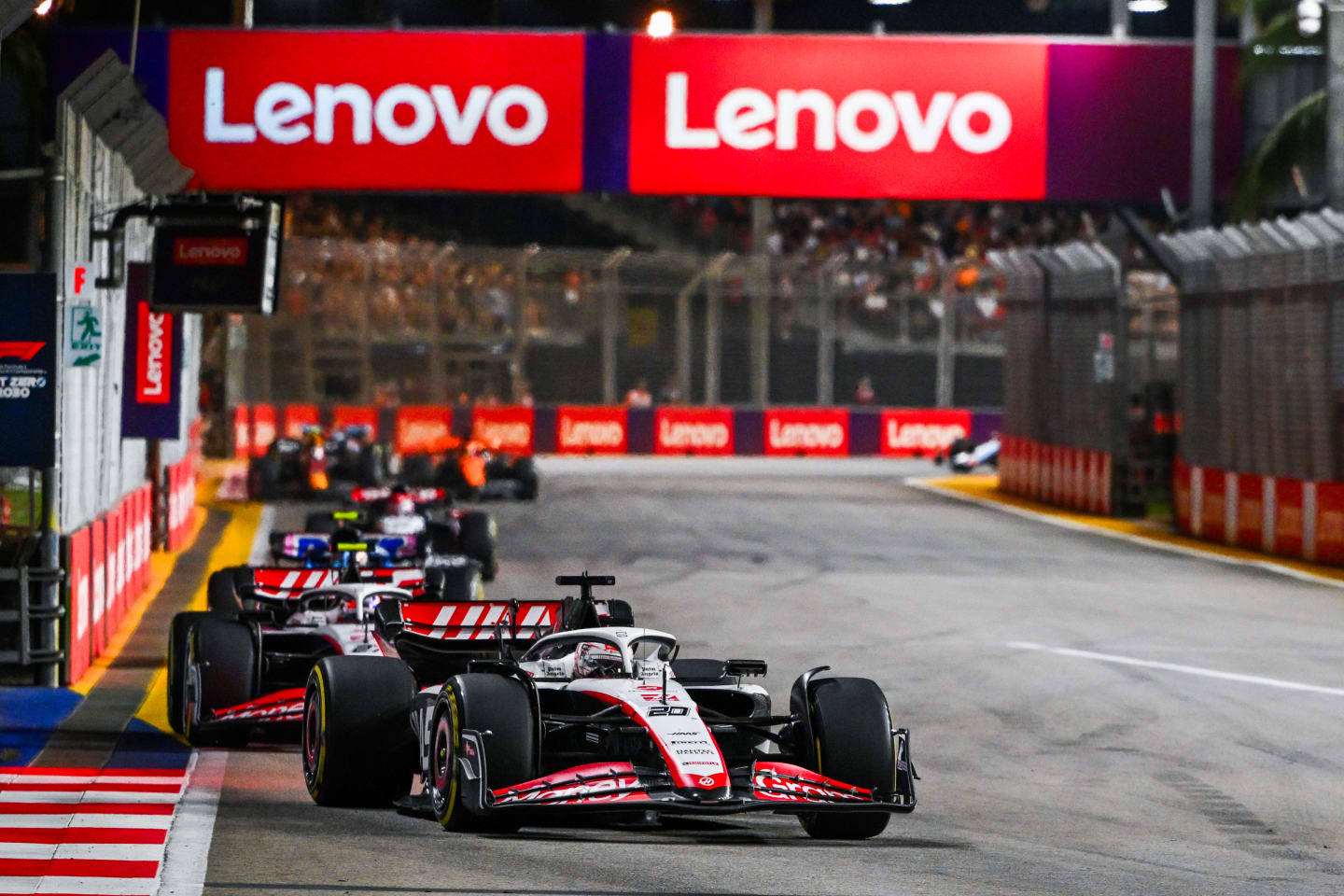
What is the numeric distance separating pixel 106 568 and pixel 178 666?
422 centimetres

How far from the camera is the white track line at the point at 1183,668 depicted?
14141mm

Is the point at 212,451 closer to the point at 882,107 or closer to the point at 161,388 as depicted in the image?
the point at 882,107

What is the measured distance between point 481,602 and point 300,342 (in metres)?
30.7

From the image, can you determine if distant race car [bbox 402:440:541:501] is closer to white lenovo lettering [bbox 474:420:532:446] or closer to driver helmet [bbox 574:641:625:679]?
white lenovo lettering [bbox 474:420:532:446]

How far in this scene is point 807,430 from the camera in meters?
43.8

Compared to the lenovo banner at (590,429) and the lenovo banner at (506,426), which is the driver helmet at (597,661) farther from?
the lenovo banner at (590,429)

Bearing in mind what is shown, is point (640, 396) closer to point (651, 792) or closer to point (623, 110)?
point (623, 110)

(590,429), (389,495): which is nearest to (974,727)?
(389,495)

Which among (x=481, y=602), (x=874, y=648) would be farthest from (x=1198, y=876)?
(x=874, y=648)

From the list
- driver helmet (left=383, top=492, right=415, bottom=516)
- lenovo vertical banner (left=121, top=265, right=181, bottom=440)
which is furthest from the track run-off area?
lenovo vertical banner (left=121, top=265, right=181, bottom=440)

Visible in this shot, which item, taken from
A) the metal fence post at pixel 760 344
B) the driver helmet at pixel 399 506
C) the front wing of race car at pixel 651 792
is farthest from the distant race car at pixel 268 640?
the metal fence post at pixel 760 344

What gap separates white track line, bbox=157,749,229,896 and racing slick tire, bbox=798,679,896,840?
7.68 ft

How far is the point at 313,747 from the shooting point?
9.70m

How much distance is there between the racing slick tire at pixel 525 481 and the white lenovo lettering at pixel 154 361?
12.2 m
